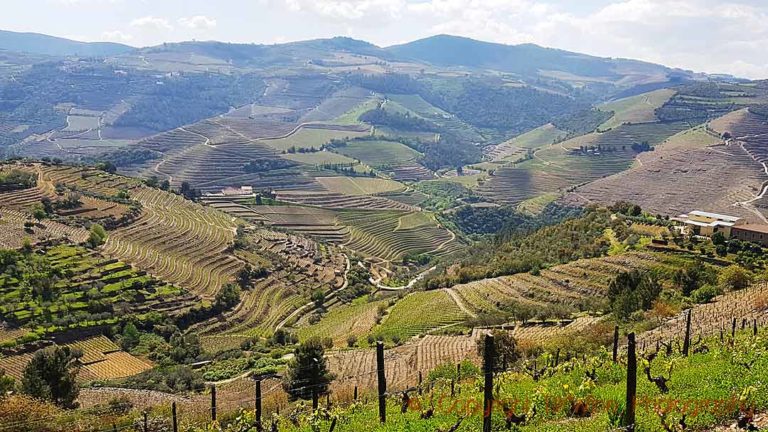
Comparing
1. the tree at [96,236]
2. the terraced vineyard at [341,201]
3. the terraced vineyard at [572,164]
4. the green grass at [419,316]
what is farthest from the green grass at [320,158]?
the green grass at [419,316]

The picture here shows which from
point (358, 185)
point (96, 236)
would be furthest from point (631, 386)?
point (358, 185)

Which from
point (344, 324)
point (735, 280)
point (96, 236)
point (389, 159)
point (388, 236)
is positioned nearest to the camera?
point (735, 280)

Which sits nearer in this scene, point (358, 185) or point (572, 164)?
point (358, 185)

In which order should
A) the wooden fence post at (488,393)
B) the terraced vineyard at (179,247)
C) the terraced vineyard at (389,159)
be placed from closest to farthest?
the wooden fence post at (488,393) → the terraced vineyard at (179,247) → the terraced vineyard at (389,159)

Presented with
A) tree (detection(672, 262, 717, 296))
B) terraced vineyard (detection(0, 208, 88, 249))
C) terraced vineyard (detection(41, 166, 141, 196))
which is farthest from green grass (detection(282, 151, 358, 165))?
tree (detection(672, 262, 717, 296))

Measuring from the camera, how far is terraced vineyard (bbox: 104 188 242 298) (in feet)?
202

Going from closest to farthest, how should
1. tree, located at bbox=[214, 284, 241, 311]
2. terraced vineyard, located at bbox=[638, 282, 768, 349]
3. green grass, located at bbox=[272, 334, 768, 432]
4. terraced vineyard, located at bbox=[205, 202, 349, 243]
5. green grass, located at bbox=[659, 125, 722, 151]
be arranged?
green grass, located at bbox=[272, 334, 768, 432]
terraced vineyard, located at bbox=[638, 282, 768, 349]
tree, located at bbox=[214, 284, 241, 311]
terraced vineyard, located at bbox=[205, 202, 349, 243]
green grass, located at bbox=[659, 125, 722, 151]

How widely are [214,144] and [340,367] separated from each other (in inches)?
5495

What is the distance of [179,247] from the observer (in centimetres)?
6862

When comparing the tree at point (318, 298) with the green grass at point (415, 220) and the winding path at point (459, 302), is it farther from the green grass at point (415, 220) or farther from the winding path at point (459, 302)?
the green grass at point (415, 220)

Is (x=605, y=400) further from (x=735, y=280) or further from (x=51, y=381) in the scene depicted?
(x=735, y=280)

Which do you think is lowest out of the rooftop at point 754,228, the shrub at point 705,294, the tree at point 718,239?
the shrub at point 705,294

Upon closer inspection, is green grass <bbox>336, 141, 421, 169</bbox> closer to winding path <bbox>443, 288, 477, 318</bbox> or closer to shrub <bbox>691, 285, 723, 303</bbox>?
winding path <bbox>443, 288, 477, 318</bbox>

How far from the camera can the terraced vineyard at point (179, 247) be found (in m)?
61.6
